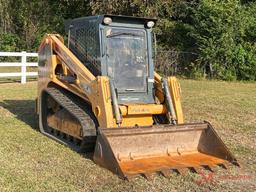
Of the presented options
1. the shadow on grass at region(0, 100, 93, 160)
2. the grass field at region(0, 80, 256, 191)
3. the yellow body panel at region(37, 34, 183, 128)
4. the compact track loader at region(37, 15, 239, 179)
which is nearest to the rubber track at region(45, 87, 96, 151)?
the compact track loader at region(37, 15, 239, 179)

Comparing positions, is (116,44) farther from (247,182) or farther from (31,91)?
(31,91)

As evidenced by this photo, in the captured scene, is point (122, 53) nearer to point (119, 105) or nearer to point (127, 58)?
point (127, 58)

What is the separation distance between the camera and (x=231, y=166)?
7.59 meters

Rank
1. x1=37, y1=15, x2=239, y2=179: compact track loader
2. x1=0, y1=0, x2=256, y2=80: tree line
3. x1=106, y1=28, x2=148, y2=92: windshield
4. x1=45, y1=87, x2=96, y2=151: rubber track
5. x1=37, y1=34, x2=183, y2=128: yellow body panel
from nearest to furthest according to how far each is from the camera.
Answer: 1. x1=37, y1=15, x2=239, y2=179: compact track loader
2. x1=37, y1=34, x2=183, y2=128: yellow body panel
3. x1=45, y1=87, x2=96, y2=151: rubber track
4. x1=106, y1=28, x2=148, y2=92: windshield
5. x1=0, y1=0, x2=256, y2=80: tree line

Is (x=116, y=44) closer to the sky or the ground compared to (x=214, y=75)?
closer to the sky

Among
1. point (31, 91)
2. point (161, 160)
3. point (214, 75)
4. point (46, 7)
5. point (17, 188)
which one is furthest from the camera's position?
point (46, 7)

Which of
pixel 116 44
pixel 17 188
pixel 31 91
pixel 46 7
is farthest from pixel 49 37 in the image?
pixel 46 7

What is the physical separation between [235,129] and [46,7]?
22.5 metres

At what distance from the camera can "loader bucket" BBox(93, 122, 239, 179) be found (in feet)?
23.1

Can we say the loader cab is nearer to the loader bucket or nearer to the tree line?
the loader bucket

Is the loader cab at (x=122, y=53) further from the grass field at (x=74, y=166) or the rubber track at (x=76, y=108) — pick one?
the grass field at (x=74, y=166)

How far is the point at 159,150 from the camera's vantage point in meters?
7.76

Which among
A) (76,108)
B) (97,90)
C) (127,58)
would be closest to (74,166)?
(97,90)

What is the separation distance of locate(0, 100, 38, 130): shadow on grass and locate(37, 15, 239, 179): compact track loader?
108cm
